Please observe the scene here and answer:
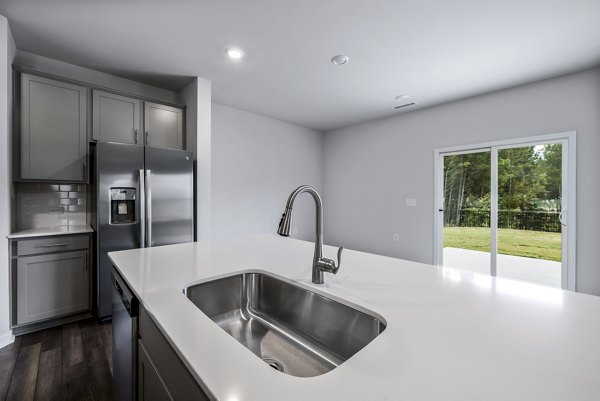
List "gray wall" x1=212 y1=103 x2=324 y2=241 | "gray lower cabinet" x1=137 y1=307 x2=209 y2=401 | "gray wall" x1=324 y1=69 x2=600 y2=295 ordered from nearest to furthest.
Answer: "gray lower cabinet" x1=137 y1=307 x2=209 y2=401 → "gray wall" x1=324 y1=69 x2=600 y2=295 → "gray wall" x1=212 y1=103 x2=324 y2=241

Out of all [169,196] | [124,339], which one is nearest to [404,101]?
[169,196]

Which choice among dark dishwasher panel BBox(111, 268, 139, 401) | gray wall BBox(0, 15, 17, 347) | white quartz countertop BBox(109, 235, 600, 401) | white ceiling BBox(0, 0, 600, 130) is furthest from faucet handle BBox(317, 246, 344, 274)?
gray wall BBox(0, 15, 17, 347)

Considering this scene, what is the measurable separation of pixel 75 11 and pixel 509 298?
319cm

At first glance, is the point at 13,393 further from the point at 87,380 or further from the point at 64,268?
the point at 64,268

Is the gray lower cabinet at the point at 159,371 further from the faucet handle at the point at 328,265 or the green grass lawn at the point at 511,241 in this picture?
the green grass lawn at the point at 511,241

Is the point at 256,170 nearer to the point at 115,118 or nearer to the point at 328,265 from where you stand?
the point at 115,118

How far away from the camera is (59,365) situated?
1.89m

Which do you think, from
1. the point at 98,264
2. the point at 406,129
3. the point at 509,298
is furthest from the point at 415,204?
the point at 98,264

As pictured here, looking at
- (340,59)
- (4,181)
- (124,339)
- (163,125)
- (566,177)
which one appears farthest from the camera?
(163,125)

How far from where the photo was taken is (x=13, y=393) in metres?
1.62

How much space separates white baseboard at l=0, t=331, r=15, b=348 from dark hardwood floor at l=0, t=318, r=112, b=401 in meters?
0.03

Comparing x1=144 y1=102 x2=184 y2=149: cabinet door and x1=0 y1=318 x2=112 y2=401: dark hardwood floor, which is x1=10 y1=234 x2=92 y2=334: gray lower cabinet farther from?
x1=144 y1=102 x2=184 y2=149: cabinet door

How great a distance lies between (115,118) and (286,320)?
287cm

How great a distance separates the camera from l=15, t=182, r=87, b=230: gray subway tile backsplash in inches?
103
